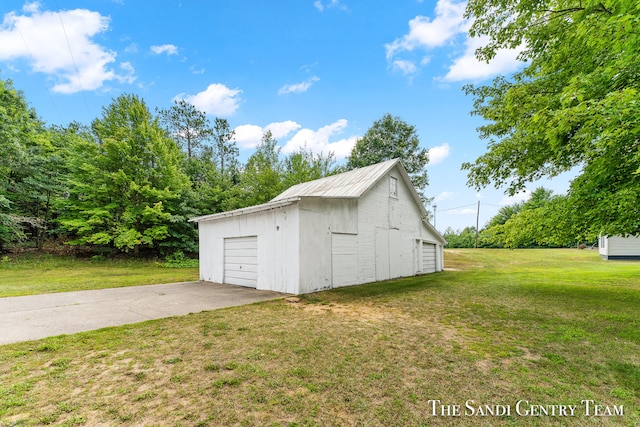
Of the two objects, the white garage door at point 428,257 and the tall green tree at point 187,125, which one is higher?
the tall green tree at point 187,125

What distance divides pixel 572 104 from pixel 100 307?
12457 millimetres

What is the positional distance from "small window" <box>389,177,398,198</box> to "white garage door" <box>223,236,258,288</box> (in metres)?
6.55

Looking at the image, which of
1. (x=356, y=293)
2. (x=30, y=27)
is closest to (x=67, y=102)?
(x=30, y=27)

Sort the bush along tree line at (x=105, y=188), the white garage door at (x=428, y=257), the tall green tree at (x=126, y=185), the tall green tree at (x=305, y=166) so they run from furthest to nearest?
the tall green tree at (x=305, y=166) → the tall green tree at (x=126, y=185) → the bush along tree line at (x=105, y=188) → the white garage door at (x=428, y=257)

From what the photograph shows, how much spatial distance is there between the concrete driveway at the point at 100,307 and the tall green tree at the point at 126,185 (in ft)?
34.9

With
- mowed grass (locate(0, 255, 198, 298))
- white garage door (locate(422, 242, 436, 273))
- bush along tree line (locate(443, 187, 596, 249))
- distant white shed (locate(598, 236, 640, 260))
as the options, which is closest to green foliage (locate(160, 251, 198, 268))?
mowed grass (locate(0, 255, 198, 298))

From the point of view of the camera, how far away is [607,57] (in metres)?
6.07

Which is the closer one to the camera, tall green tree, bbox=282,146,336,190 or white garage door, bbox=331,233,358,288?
white garage door, bbox=331,233,358,288

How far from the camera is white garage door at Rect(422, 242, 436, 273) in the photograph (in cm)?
1541

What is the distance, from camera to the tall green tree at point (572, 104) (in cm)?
468

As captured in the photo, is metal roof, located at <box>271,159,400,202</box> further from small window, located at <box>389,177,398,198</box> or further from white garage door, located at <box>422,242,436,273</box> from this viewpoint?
white garage door, located at <box>422,242,436,273</box>

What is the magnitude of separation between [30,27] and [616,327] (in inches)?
Result: 767

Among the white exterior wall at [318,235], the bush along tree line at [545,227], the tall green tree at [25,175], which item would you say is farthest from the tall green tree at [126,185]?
the bush along tree line at [545,227]

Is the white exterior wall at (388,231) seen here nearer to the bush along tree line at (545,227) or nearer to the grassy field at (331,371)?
the bush along tree line at (545,227)
